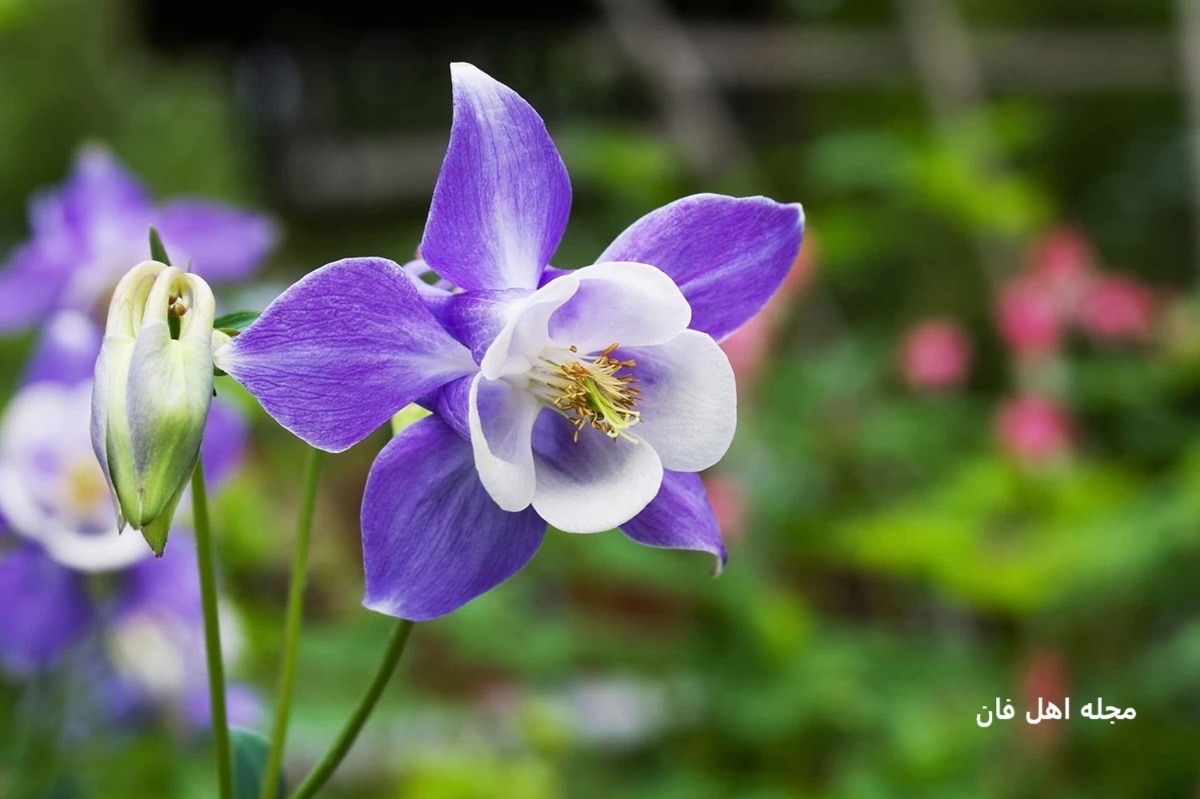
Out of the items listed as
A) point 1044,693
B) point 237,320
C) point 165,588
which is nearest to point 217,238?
point 165,588

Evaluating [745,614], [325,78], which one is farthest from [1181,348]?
[325,78]

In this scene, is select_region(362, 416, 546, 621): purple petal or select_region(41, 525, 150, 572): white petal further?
select_region(41, 525, 150, 572): white petal

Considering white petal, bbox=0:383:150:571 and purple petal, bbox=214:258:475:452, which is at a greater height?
purple petal, bbox=214:258:475:452

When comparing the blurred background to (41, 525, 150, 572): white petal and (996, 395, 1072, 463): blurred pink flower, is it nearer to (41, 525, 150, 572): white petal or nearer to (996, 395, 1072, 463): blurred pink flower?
(996, 395, 1072, 463): blurred pink flower

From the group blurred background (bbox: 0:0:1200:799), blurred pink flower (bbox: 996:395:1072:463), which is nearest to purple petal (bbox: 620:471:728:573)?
blurred background (bbox: 0:0:1200:799)

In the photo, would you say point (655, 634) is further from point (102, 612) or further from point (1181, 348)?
point (102, 612)

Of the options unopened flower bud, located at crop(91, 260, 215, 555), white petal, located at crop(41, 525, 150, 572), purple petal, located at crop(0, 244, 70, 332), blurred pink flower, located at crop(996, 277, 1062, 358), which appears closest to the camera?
unopened flower bud, located at crop(91, 260, 215, 555)

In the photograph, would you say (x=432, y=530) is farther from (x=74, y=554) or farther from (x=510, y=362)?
(x=74, y=554)
